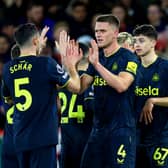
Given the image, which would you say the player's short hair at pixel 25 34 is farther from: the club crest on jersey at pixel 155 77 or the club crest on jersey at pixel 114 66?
the club crest on jersey at pixel 155 77

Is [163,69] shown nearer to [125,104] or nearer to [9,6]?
[125,104]

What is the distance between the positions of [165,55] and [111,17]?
497cm

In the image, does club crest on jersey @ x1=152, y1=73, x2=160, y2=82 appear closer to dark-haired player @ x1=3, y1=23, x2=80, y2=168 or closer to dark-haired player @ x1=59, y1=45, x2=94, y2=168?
dark-haired player @ x1=59, y1=45, x2=94, y2=168

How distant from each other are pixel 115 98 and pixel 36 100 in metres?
1.03

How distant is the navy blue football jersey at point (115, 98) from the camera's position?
9734 millimetres

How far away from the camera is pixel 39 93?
366 inches

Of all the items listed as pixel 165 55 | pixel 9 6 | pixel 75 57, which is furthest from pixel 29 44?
pixel 9 6

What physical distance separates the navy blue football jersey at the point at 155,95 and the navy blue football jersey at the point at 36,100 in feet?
4.82

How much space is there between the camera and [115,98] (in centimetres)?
→ 974

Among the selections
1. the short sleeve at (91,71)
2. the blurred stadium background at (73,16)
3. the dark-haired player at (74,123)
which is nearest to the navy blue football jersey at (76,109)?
the dark-haired player at (74,123)

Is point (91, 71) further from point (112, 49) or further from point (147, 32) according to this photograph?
point (147, 32)

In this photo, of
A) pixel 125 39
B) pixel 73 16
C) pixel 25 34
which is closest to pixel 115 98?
pixel 125 39

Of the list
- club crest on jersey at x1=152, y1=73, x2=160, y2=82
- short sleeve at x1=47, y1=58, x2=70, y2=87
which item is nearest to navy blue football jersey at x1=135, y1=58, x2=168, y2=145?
club crest on jersey at x1=152, y1=73, x2=160, y2=82

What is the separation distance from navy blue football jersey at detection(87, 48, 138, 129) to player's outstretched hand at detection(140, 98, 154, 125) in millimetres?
253
